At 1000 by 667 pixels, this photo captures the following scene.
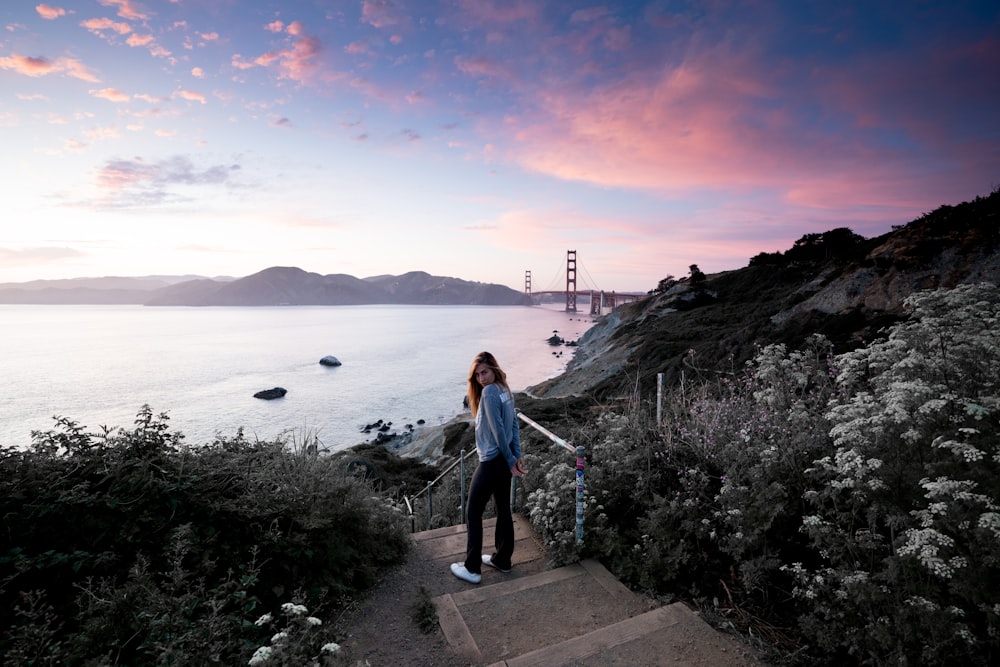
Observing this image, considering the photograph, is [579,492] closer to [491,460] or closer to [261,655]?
[491,460]

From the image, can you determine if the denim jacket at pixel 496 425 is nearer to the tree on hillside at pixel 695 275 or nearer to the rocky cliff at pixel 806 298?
the rocky cliff at pixel 806 298

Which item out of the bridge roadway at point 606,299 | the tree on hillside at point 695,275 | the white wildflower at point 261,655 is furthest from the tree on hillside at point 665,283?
the white wildflower at point 261,655

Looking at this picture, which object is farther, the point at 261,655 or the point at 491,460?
the point at 491,460

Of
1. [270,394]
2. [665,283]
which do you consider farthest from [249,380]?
[665,283]

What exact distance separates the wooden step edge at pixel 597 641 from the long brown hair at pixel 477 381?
193 centimetres

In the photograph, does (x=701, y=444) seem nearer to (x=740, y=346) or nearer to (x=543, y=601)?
(x=543, y=601)

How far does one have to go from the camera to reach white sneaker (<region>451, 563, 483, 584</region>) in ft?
14.4

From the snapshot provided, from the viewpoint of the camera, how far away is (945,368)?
3654 mm

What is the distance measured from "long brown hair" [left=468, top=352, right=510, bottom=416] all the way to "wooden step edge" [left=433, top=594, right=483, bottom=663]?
1.58 meters

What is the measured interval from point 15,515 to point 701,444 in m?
5.85

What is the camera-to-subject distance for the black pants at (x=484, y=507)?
433 centimetres

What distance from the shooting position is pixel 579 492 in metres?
4.45

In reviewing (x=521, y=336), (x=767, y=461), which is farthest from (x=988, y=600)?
(x=521, y=336)

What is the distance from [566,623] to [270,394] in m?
38.2
